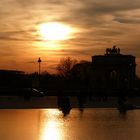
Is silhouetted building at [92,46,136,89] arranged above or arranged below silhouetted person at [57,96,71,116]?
below

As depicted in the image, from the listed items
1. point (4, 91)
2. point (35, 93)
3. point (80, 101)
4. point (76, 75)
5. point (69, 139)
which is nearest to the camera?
point (69, 139)

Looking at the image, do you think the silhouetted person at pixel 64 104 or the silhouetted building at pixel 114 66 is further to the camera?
the silhouetted building at pixel 114 66

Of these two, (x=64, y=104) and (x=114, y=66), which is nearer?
(x=64, y=104)

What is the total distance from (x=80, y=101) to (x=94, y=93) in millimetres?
23864

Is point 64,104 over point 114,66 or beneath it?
over

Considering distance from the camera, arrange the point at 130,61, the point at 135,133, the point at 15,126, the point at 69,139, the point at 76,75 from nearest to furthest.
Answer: the point at 69,139 < the point at 135,133 < the point at 15,126 < the point at 76,75 < the point at 130,61

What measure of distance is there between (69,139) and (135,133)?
12.3 ft

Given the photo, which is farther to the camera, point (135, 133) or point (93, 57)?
point (93, 57)

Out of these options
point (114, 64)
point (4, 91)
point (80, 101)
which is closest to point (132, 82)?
point (114, 64)

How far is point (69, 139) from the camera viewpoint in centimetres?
2062

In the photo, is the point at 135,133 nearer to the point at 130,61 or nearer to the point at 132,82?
the point at 132,82

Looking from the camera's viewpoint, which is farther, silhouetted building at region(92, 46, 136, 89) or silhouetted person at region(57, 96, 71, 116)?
silhouetted building at region(92, 46, 136, 89)

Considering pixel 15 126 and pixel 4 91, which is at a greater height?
pixel 15 126

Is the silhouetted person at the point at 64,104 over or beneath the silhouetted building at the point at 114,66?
over
